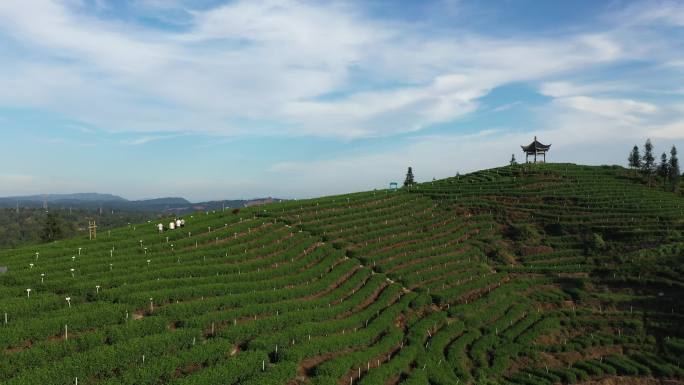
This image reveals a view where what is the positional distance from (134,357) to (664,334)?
39522mm

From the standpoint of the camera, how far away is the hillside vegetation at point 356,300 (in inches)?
895

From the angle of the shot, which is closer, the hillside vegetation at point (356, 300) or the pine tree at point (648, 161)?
the hillside vegetation at point (356, 300)

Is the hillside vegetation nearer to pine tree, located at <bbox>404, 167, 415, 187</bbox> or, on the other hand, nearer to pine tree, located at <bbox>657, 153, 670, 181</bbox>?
pine tree, located at <bbox>657, 153, 670, 181</bbox>

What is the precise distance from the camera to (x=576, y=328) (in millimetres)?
35438

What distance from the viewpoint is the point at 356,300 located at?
110 feet

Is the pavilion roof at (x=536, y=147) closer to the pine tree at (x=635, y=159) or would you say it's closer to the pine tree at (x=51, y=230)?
the pine tree at (x=635, y=159)

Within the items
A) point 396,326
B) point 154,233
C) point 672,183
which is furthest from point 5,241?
point 672,183

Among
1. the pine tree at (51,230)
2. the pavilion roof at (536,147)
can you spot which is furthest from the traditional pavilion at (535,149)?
the pine tree at (51,230)

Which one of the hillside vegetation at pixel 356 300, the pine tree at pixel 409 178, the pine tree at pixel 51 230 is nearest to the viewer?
the hillside vegetation at pixel 356 300

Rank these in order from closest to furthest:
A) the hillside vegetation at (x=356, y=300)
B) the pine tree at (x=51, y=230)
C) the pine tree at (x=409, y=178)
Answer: the hillside vegetation at (x=356, y=300), the pine tree at (x=51, y=230), the pine tree at (x=409, y=178)

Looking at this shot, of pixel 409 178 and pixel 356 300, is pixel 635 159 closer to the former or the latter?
pixel 409 178

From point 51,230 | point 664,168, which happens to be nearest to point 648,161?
point 664,168

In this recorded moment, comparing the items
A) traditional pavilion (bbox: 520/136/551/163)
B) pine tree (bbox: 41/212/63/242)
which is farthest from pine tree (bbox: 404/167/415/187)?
pine tree (bbox: 41/212/63/242)

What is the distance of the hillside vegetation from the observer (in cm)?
2273
